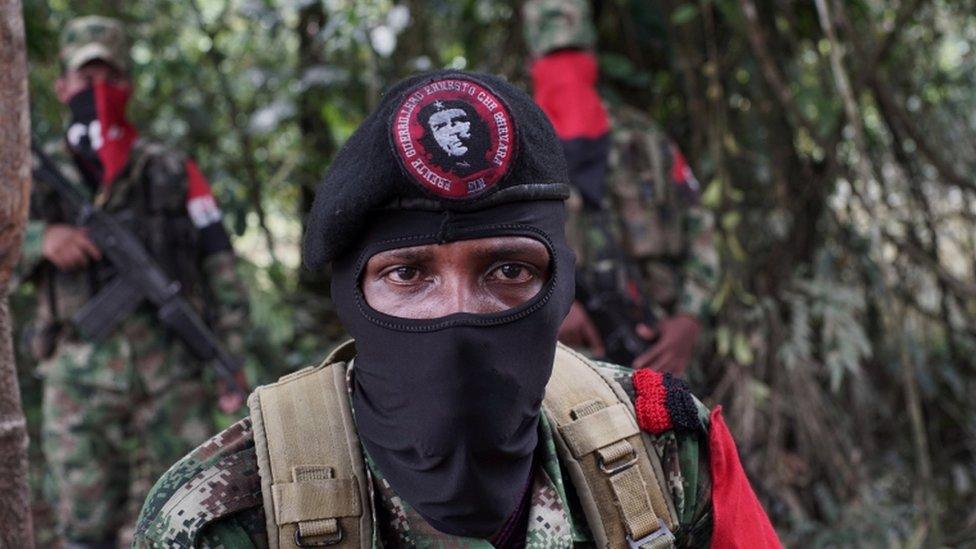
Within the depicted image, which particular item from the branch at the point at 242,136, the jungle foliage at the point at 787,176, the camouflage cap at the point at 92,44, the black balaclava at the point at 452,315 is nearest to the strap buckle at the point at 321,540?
the black balaclava at the point at 452,315

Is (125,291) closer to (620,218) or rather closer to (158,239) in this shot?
(158,239)

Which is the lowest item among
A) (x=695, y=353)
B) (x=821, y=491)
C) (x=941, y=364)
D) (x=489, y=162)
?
(x=821, y=491)

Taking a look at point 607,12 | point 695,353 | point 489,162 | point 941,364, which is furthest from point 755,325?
point 489,162

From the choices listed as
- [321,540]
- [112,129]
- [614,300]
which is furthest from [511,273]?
[112,129]

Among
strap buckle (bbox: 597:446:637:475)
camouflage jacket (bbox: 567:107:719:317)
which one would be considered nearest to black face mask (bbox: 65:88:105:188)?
camouflage jacket (bbox: 567:107:719:317)

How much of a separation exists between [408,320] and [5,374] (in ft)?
1.75

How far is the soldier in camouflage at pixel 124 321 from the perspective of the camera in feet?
12.2

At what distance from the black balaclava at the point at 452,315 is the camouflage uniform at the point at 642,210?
2.08 meters

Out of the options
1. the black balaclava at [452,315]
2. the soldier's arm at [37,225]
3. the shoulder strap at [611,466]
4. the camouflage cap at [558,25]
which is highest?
the camouflage cap at [558,25]

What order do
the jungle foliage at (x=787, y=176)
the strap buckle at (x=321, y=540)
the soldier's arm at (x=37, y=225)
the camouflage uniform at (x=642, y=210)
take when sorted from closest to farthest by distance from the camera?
the strap buckle at (x=321, y=540), the camouflage uniform at (x=642, y=210), the soldier's arm at (x=37, y=225), the jungle foliage at (x=787, y=176)

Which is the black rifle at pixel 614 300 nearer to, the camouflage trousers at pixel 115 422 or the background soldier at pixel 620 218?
the background soldier at pixel 620 218

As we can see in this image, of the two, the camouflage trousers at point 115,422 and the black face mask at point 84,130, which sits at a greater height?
the black face mask at point 84,130

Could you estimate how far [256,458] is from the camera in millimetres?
1334

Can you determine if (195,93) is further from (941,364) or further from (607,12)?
(941,364)
